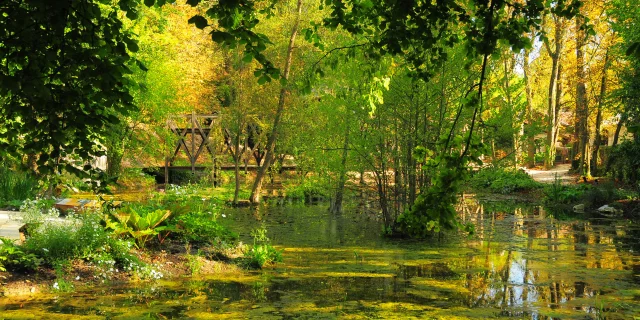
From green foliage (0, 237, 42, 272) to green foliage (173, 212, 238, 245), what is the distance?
92.6 inches

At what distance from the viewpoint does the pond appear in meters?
7.25

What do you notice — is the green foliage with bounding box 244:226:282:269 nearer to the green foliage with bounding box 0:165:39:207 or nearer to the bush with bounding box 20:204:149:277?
the bush with bounding box 20:204:149:277

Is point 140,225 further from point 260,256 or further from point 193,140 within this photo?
point 193,140

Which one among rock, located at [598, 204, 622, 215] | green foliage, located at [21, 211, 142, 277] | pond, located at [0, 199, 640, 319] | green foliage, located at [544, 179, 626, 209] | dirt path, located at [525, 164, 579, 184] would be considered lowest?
pond, located at [0, 199, 640, 319]

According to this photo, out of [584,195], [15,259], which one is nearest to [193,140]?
[584,195]

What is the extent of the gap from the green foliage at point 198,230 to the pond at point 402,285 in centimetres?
110

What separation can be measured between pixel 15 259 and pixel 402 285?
463 centimetres

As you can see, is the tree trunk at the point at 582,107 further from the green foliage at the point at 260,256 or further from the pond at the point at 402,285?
the green foliage at the point at 260,256

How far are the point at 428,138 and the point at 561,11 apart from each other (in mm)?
7385

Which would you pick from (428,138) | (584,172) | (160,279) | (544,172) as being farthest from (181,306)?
(544,172)

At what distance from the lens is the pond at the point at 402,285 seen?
23.8 feet

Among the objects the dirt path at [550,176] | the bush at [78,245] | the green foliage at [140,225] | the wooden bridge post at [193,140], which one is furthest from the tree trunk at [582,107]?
the bush at [78,245]

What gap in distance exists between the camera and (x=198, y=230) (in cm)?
1054

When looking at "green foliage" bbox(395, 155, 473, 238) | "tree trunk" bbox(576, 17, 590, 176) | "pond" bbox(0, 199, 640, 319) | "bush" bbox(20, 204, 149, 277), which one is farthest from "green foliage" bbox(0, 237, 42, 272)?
"tree trunk" bbox(576, 17, 590, 176)
